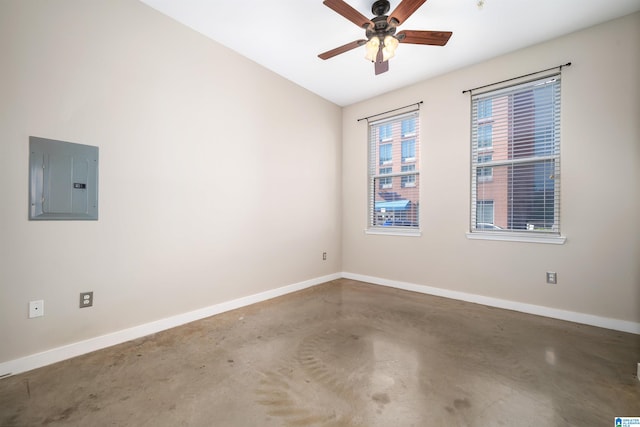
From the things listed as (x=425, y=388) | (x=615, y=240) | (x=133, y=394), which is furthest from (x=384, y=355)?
(x=615, y=240)

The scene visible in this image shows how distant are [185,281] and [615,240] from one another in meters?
4.10

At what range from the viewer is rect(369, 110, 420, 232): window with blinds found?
3895 mm

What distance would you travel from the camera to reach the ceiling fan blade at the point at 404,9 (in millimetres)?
1965

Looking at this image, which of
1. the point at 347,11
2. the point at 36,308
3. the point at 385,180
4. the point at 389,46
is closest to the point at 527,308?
the point at 385,180

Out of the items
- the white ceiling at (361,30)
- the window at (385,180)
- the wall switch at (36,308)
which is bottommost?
the wall switch at (36,308)

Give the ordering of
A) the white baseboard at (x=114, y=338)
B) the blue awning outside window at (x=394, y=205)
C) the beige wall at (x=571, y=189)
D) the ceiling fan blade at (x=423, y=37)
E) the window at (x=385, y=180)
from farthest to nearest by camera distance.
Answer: the window at (x=385, y=180) < the blue awning outside window at (x=394, y=205) < the beige wall at (x=571, y=189) < the ceiling fan blade at (x=423, y=37) < the white baseboard at (x=114, y=338)

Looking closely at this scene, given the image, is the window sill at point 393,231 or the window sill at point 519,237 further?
the window sill at point 393,231

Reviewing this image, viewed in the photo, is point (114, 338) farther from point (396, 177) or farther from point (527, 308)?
point (527, 308)

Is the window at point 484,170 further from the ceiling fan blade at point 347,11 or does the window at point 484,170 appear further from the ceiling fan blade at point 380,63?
the ceiling fan blade at point 347,11

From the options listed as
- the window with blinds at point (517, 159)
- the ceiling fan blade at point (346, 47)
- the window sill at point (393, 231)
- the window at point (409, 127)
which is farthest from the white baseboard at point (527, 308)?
the ceiling fan blade at point (346, 47)

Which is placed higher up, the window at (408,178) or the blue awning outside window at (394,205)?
the window at (408,178)

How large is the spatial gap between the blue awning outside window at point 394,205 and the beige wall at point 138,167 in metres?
1.41

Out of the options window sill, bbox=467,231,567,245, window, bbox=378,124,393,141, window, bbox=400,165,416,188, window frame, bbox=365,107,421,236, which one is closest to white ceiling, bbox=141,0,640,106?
window frame, bbox=365,107,421,236

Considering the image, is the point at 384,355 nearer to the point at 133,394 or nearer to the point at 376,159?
the point at 133,394
